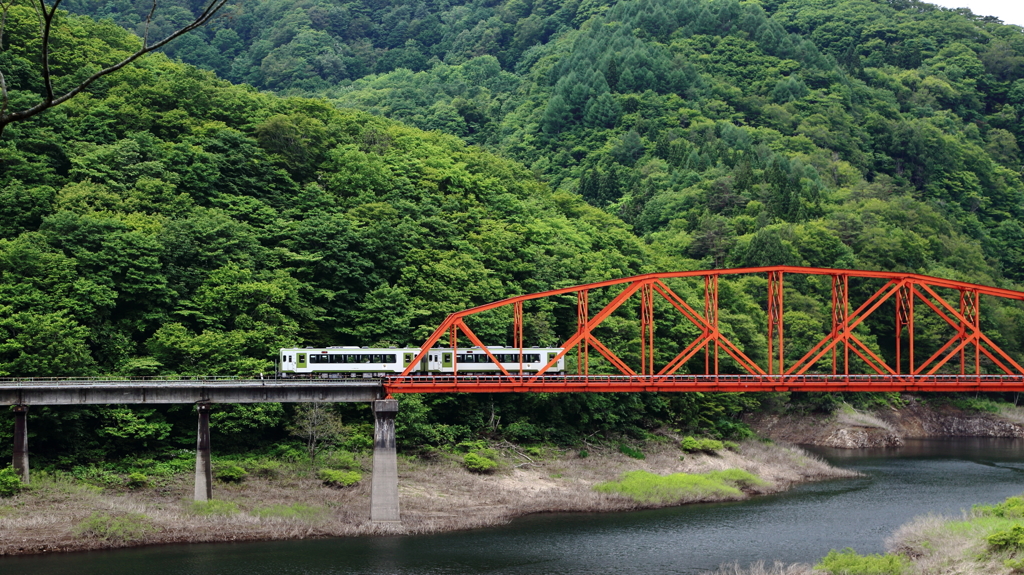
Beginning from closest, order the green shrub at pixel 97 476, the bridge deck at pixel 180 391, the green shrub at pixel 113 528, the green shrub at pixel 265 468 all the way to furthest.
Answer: the green shrub at pixel 113 528 → the bridge deck at pixel 180 391 → the green shrub at pixel 97 476 → the green shrub at pixel 265 468

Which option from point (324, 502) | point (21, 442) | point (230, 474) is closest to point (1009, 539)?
point (324, 502)

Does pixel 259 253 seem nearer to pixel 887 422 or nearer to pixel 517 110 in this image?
pixel 887 422

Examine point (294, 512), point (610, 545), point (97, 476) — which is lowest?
point (610, 545)

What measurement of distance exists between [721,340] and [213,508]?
100 feet

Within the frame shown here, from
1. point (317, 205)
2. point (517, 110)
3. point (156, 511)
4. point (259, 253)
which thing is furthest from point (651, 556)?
point (517, 110)

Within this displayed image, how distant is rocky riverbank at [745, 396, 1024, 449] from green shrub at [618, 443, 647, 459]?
25.5 meters

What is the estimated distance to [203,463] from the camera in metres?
56.6

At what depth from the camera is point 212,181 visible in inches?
3420

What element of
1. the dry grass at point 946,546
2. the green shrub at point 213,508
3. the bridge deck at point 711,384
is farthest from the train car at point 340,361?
the dry grass at point 946,546

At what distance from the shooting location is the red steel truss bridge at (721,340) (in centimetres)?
5606

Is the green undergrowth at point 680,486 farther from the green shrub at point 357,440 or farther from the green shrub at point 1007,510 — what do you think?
the green shrub at point 1007,510

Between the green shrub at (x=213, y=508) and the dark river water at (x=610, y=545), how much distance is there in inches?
148

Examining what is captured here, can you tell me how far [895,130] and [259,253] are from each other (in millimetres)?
135910

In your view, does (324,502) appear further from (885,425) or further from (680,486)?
(885,425)
